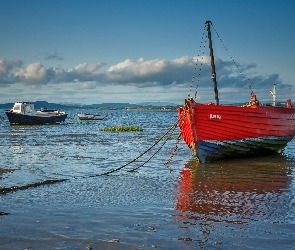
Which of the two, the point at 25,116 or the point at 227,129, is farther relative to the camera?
the point at 25,116

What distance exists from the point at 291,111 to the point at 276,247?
16.7 m

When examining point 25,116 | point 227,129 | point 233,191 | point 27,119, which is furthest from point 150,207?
point 27,119

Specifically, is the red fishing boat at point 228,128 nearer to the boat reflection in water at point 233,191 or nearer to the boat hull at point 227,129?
the boat hull at point 227,129

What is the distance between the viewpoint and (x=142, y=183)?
39.4 feet

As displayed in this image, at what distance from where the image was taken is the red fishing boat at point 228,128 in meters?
16.4

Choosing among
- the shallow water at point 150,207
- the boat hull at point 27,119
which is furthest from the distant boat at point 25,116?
the shallow water at point 150,207

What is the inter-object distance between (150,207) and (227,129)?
30.1 ft

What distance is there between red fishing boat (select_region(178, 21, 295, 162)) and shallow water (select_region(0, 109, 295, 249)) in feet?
4.69

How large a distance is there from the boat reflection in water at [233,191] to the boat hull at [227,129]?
854 mm

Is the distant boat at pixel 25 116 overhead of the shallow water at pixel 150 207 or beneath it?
overhead

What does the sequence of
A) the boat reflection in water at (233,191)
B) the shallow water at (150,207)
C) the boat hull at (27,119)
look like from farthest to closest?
the boat hull at (27,119)
the boat reflection in water at (233,191)
the shallow water at (150,207)

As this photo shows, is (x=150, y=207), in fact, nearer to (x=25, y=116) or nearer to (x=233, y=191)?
(x=233, y=191)

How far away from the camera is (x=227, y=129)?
1706 cm

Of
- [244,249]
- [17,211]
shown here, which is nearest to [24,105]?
[17,211]
